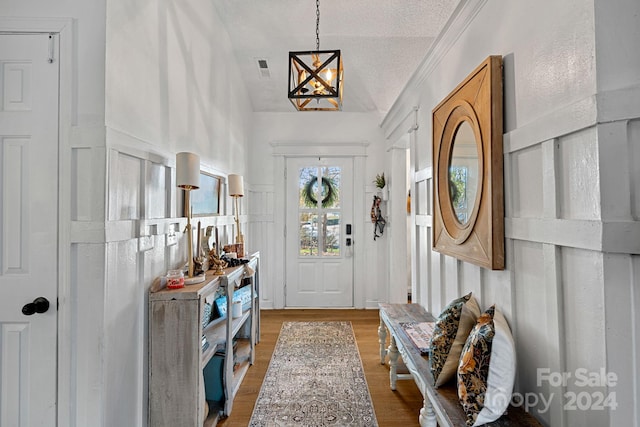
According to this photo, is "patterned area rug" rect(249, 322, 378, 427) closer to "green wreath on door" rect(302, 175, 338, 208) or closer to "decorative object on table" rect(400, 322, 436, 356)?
"decorative object on table" rect(400, 322, 436, 356)

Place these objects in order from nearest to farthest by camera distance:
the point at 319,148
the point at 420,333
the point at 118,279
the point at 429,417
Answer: the point at 118,279 → the point at 429,417 → the point at 420,333 → the point at 319,148

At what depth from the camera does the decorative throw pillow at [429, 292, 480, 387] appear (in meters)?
1.58

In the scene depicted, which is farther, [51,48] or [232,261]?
[232,261]

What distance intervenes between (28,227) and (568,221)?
232 cm

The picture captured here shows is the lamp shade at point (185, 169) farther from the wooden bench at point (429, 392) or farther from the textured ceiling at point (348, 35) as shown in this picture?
the textured ceiling at point (348, 35)

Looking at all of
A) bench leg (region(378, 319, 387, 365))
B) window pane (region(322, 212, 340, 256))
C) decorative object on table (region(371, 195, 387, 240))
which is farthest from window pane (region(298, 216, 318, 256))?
bench leg (region(378, 319, 387, 365))

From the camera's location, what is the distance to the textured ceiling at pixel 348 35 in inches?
116

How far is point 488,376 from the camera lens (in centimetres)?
132

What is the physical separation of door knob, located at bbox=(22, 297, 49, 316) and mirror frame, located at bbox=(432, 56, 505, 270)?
2144 mm

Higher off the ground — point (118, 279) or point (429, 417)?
point (118, 279)

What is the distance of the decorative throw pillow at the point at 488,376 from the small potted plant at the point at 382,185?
3141mm

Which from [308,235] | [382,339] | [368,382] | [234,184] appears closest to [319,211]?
[308,235]

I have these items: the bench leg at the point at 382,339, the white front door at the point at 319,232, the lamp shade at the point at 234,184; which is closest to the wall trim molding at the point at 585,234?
the bench leg at the point at 382,339

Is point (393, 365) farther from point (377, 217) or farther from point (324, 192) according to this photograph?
point (324, 192)
